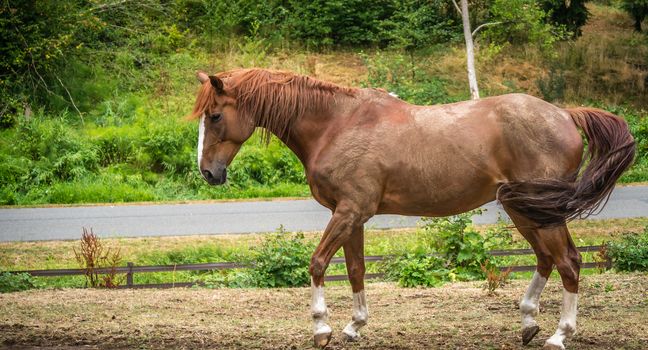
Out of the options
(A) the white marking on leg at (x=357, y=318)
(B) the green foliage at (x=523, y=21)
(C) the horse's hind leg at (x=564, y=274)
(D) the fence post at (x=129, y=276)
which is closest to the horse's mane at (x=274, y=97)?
(A) the white marking on leg at (x=357, y=318)

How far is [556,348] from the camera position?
275 inches

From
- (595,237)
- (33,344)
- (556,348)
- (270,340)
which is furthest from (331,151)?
(595,237)

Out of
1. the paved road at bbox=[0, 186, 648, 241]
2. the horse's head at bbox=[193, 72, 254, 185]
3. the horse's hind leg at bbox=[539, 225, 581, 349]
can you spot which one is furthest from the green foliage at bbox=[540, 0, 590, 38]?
the horse's head at bbox=[193, 72, 254, 185]

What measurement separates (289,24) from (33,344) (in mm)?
23259

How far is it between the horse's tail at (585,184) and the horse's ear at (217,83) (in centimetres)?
265

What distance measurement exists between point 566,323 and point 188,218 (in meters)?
10.3

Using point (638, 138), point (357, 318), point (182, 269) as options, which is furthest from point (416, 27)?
point (357, 318)

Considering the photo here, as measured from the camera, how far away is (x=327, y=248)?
7164 millimetres

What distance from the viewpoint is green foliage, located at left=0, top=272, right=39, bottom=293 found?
1046cm

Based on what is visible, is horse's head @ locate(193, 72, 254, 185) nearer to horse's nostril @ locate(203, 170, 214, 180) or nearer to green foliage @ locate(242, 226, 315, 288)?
horse's nostril @ locate(203, 170, 214, 180)

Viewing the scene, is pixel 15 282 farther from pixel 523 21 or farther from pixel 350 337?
pixel 523 21

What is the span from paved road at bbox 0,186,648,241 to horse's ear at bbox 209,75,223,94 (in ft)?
22.1

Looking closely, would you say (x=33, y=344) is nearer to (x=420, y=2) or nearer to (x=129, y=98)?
(x=129, y=98)

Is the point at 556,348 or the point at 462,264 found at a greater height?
the point at 556,348
